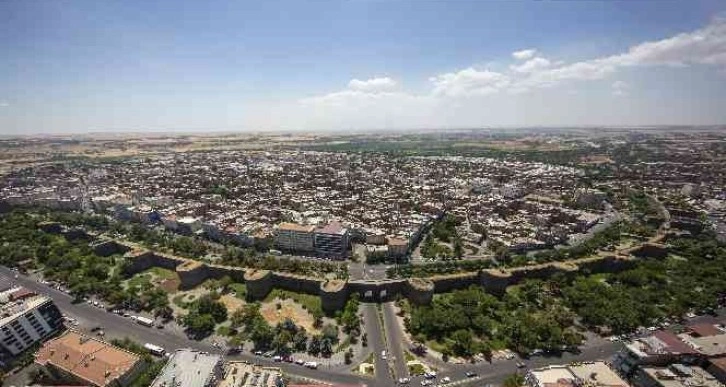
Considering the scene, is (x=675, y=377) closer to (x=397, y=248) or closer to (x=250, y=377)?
(x=397, y=248)

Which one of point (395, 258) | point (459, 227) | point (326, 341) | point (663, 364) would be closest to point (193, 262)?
point (326, 341)

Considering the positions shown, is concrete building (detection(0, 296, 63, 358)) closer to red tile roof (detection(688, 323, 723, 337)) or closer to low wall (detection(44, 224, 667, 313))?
low wall (detection(44, 224, 667, 313))

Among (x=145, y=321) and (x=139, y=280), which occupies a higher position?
(x=139, y=280)

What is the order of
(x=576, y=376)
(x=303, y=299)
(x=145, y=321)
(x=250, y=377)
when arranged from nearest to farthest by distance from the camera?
(x=250, y=377) → (x=576, y=376) → (x=145, y=321) → (x=303, y=299)

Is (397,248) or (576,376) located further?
(397,248)

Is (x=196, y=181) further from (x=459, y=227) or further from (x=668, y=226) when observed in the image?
(x=668, y=226)

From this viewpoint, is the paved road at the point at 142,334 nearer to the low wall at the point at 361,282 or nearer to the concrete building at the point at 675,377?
the low wall at the point at 361,282

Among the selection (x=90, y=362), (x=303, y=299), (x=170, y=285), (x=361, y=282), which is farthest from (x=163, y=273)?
(x=361, y=282)

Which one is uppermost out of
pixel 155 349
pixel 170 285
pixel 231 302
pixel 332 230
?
pixel 332 230
